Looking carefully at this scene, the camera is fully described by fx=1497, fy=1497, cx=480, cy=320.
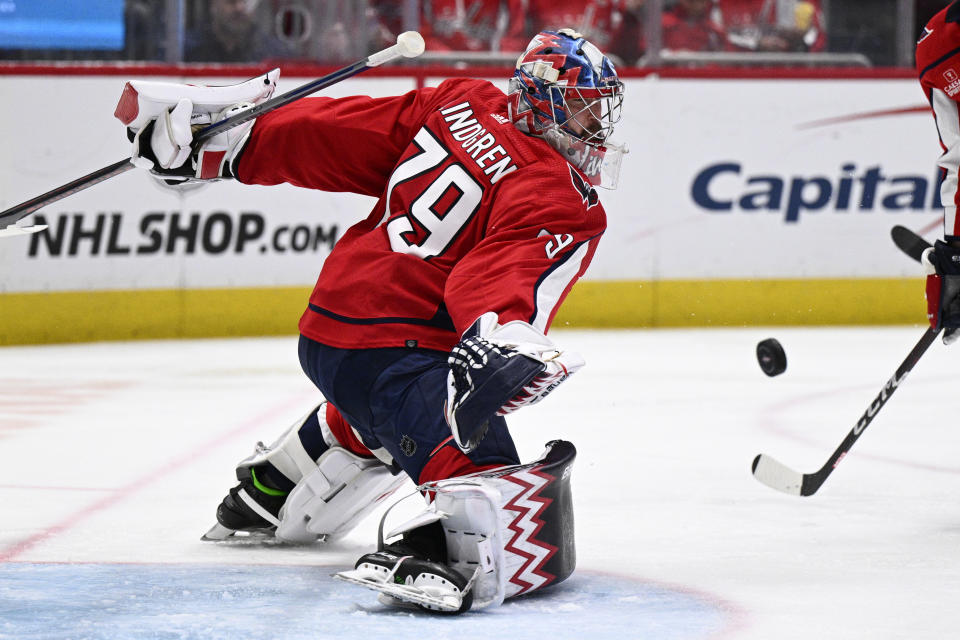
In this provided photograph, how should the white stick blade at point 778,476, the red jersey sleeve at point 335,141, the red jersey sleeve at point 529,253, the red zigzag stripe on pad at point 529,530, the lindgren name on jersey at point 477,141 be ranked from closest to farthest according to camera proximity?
the red jersey sleeve at point 529,253 < the red zigzag stripe on pad at point 529,530 < the lindgren name on jersey at point 477,141 < the red jersey sleeve at point 335,141 < the white stick blade at point 778,476

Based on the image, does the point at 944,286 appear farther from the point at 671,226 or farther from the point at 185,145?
the point at 671,226

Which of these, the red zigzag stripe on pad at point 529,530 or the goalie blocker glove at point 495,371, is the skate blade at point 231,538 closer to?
the red zigzag stripe on pad at point 529,530

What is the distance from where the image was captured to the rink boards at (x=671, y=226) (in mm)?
5883

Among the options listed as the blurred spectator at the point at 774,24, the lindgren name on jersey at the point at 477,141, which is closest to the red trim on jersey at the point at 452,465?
the lindgren name on jersey at the point at 477,141

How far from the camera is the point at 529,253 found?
2260 mm

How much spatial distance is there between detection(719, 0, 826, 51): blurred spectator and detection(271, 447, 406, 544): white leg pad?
4156 millimetres

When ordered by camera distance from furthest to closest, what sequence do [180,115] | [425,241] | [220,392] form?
1. [220,392]
2. [180,115]
3. [425,241]

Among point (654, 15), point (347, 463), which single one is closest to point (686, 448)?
point (347, 463)

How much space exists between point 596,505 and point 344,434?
658 millimetres

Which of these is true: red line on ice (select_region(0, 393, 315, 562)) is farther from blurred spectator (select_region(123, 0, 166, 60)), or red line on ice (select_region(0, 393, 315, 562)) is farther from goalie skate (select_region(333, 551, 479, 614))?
blurred spectator (select_region(123, 0, 166, 60))

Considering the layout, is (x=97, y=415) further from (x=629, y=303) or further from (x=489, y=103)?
(x=629, y=303)

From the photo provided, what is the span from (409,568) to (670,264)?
14.0 ft

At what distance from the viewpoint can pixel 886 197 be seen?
6512mm

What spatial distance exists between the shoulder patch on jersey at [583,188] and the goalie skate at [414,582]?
0.63m
